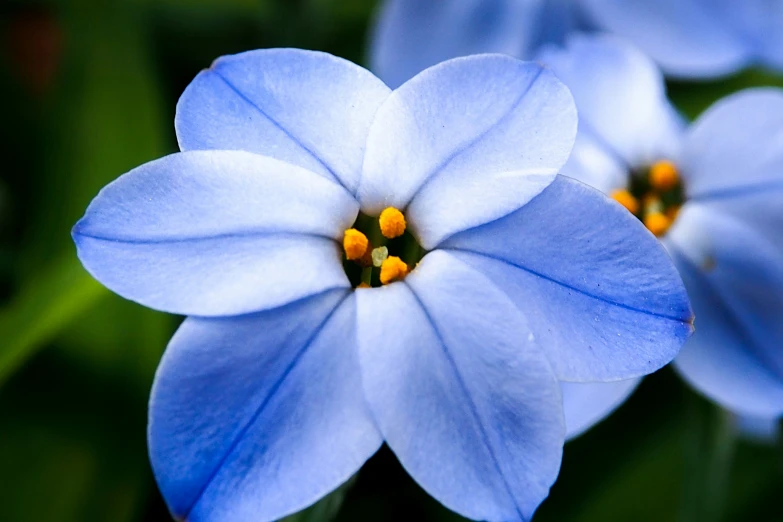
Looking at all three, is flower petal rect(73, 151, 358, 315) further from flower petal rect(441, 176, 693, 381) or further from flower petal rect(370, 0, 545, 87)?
flower petal rect(370, 0, 545, 87)

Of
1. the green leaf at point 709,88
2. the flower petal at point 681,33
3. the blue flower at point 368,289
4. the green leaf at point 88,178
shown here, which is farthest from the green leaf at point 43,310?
the green leaf at point 709,88

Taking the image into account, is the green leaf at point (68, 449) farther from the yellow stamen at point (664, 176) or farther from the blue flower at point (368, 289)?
the yellow stamen at point (664, 176)

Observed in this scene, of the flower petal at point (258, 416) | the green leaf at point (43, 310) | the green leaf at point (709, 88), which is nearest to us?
the flower petal at point (258, 416)

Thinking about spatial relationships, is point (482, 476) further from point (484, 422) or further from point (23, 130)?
point (23, 130)

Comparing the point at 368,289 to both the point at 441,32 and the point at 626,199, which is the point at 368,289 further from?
the point at 441,32

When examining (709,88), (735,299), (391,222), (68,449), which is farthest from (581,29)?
(68,449)
